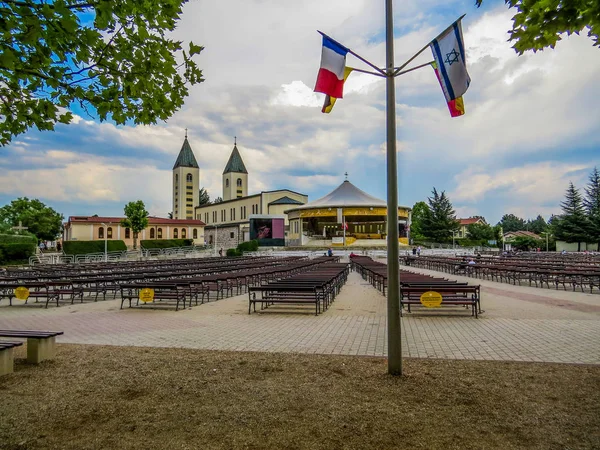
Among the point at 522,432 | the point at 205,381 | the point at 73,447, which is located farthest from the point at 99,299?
the point at 522,432

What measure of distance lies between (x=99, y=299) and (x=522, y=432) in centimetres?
1416

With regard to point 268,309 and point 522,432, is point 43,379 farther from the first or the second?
point 268,309

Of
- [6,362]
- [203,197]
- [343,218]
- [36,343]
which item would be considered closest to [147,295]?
[36,343]

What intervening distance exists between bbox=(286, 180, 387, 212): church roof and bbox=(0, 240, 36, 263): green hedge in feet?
120

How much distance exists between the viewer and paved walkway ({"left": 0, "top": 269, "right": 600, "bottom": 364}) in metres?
6.62

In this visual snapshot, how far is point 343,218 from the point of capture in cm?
5928

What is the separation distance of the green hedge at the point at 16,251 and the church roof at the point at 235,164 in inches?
2791

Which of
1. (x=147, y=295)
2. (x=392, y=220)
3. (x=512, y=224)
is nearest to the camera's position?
(x=392, y=220)

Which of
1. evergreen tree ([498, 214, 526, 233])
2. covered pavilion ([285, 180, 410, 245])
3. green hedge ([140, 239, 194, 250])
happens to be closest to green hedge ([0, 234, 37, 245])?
green hedge ([140, 239, 194, 250])

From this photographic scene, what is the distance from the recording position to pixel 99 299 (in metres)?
14.2

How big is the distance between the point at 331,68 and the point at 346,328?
5.39 meters

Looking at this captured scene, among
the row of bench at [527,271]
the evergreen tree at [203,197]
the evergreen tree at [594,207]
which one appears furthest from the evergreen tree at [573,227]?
the evergreen tree at [203,197]

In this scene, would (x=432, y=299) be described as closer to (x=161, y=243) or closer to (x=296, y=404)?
(x=296, y=404)

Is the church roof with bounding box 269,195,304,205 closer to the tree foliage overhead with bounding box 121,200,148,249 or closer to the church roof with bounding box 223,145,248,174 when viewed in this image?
the church roof with bounding box 223,145,248,174
